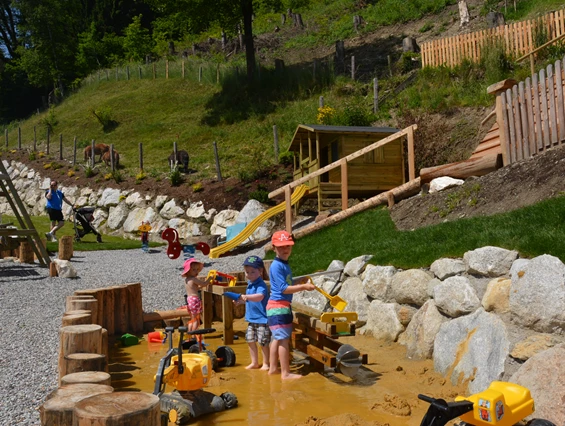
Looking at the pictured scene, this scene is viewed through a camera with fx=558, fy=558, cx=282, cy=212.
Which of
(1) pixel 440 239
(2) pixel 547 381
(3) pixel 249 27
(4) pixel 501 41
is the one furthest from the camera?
(3) pixel 249 27

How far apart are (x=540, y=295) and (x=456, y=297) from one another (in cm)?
107

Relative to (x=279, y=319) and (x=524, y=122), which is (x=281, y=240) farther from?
(x=524, y=122)

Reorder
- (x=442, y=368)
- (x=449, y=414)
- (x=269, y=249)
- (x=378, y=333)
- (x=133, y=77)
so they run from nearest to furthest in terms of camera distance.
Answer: (x=449, y=414) → (x=442, y=368) → (x=378, y=333) → (x=269, y=249) → (x=133, y=77)

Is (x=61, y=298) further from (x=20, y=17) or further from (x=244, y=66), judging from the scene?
(x=20, y=17)

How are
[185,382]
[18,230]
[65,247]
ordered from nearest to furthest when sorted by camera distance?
[185,382], [18,230], [65,247]

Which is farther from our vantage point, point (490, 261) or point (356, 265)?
point (356, 265)

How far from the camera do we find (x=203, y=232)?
18.9 metres

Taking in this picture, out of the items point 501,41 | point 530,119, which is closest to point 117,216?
point 501,41

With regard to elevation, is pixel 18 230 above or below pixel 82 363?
below

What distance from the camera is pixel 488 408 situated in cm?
353

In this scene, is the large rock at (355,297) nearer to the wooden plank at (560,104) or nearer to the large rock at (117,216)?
the wooden plank at (560,104)

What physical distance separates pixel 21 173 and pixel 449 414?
3159 centimetres

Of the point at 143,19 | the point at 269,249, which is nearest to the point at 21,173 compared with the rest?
the point at 269,249

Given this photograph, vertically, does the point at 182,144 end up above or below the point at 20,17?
below
